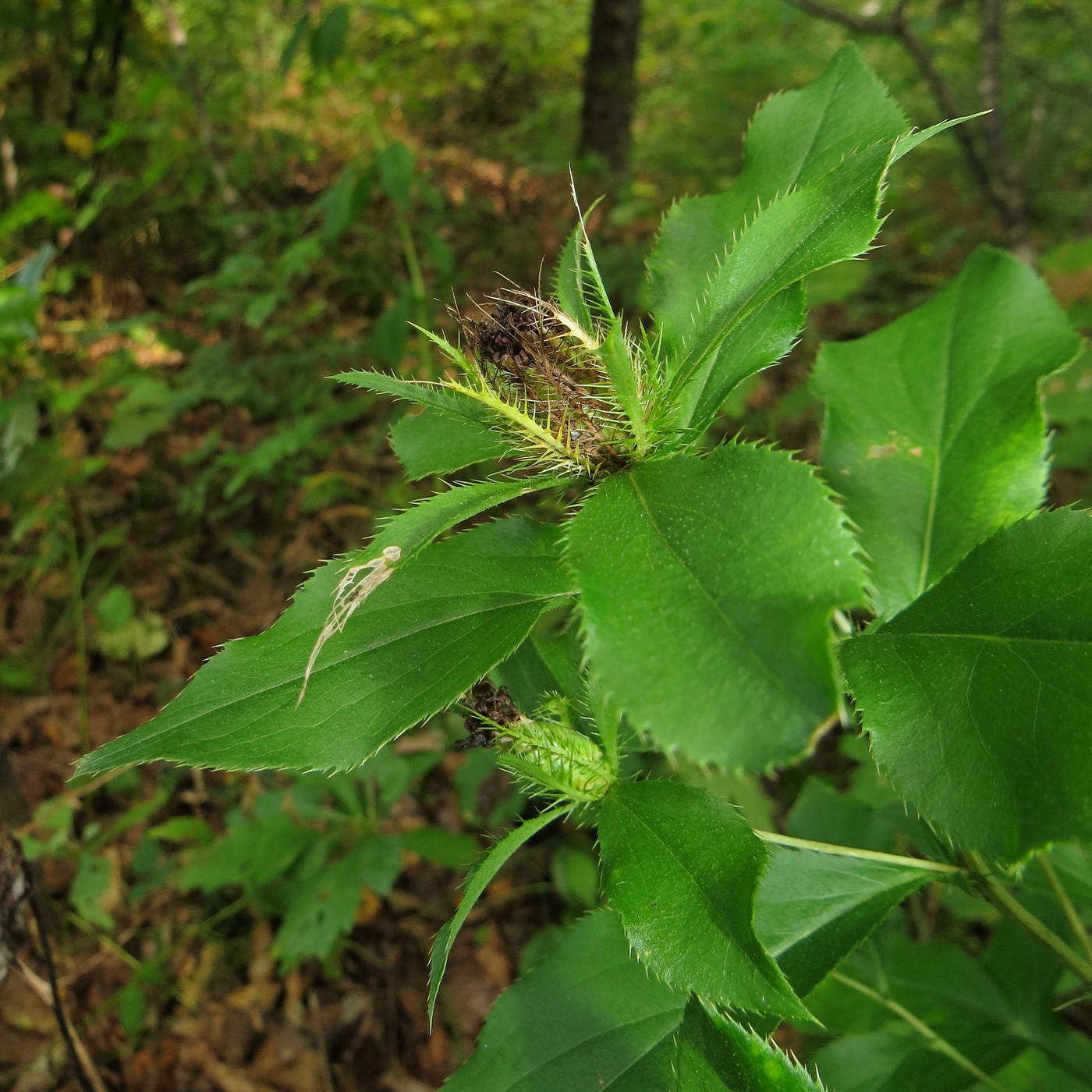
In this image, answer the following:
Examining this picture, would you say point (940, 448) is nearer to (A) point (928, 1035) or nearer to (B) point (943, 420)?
(B) point (943, 420)

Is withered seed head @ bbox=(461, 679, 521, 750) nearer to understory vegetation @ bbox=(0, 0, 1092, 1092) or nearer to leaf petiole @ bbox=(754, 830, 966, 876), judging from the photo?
understory vegetation @ bbox=(0, 0, 1092, 1092)

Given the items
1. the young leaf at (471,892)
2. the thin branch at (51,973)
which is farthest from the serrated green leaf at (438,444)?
the thin branch at (51,973)

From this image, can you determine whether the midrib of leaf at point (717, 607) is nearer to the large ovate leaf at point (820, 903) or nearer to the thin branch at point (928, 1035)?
the large ovate leaf at point (820, 903)

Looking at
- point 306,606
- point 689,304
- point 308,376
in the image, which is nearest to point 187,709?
point 306,606

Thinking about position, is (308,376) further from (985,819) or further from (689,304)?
(985,819)

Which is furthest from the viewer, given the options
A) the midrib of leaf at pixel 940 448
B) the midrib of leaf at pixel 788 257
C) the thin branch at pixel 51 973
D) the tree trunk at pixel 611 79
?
the tree trunk at pixel 611 79
